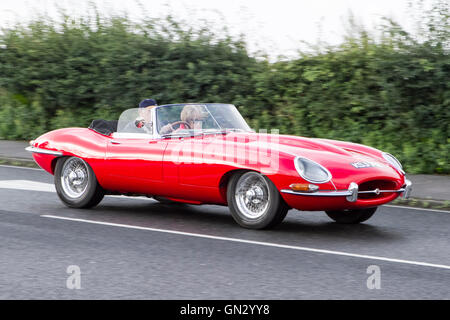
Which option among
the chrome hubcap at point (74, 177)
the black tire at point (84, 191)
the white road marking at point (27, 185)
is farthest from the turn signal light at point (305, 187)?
the white road marking at point (27, 185)

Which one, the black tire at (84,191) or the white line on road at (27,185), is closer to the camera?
the black tire at (84,191)

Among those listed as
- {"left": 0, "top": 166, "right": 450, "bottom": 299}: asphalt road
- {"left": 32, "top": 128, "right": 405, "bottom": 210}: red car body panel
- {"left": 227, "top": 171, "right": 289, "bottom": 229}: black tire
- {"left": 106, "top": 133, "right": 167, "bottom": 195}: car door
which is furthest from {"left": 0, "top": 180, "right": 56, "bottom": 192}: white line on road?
{"left": 227, "top": 171, "right": 289, "bottom": 229}: black tire

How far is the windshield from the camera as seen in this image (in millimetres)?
8977

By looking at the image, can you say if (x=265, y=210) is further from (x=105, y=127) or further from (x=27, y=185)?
(x=27, y=185)

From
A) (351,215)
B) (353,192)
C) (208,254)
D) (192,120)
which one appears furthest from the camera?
(192,120)

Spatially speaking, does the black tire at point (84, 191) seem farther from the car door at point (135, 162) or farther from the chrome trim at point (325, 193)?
the chrome trim at point (325, 193)

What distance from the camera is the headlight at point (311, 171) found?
25.1ft

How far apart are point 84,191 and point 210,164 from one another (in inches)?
84.6

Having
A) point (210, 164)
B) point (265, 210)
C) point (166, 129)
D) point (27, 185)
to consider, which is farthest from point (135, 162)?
point (27, 185)

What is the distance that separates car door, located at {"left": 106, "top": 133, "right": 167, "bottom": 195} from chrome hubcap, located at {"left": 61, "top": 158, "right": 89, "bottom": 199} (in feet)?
1.79

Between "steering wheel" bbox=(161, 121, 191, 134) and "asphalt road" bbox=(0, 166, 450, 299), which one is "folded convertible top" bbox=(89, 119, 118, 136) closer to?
"steering wheel" bbox=(161, 121, 191, 134)

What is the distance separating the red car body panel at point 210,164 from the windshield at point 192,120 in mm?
195

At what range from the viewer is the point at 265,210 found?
8.01 meters
